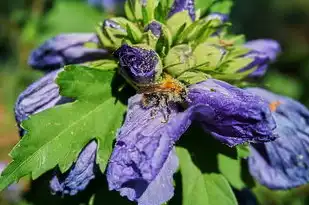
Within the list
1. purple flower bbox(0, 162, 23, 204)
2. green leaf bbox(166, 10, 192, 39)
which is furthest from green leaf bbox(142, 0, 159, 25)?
purple flower bbox(0, 162, 23, 204)

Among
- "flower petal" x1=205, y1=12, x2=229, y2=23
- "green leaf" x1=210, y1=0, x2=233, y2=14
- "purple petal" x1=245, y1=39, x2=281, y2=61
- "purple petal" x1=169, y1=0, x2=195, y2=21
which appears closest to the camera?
"purple petal" x1=169, y1=0, x2=195, y2=21

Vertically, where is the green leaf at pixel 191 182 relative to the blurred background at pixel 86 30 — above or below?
above

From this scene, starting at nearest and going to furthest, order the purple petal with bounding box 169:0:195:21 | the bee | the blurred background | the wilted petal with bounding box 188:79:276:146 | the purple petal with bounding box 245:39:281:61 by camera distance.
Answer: the wilted petal with bounding box 188:79:276:146 < the bee < the purple petal with bounding box 169:0:195:21 < the purple petal with bounding box 245:39:281:61 < the blurred background

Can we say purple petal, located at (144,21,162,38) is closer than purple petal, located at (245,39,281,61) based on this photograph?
Yes

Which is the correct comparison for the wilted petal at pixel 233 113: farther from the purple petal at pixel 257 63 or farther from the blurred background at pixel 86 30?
the blurred background at pixel 86 30

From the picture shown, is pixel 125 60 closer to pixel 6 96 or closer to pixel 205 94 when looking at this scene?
pixel 205 94

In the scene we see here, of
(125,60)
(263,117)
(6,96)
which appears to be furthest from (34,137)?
(6,96)

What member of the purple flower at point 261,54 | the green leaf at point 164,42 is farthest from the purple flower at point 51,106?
the purple flower at point 261,54

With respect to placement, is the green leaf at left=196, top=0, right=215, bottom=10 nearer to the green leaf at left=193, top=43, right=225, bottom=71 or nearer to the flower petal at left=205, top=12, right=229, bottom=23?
the flower petal at left=205, top=12, right=229, bottom=23
